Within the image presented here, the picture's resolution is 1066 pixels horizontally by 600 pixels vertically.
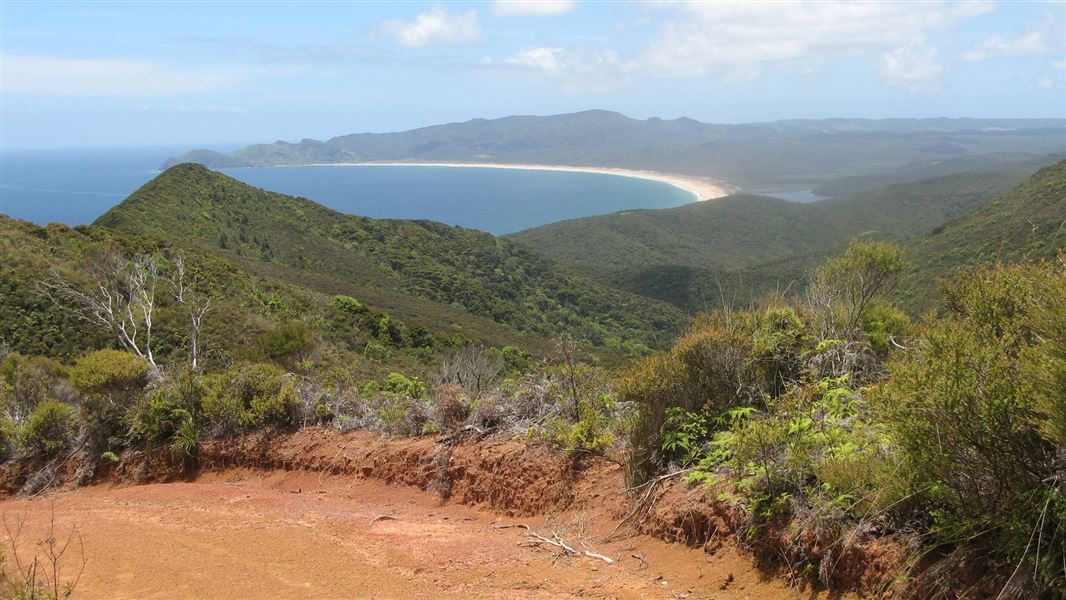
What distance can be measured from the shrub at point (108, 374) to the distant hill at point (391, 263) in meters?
25.7

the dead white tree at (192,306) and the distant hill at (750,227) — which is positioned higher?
the dead white tree at (192,306)

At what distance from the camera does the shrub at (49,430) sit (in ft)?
30.3

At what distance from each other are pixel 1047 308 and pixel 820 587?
1965 millimetres

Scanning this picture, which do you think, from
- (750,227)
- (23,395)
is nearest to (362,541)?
(23,395)

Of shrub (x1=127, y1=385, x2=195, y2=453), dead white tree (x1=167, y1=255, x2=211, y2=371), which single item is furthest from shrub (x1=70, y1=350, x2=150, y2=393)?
dead white tree (x1=167, y1=255, x2=211, y2=371)

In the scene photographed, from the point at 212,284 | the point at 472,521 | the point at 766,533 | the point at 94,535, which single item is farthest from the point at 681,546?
the point at 212,284

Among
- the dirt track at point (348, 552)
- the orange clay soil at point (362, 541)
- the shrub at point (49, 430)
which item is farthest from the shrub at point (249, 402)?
the shrub at point (49, 430)

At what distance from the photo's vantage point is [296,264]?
155 feet

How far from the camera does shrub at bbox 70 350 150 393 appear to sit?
30.7ft

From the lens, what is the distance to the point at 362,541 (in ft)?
19.1

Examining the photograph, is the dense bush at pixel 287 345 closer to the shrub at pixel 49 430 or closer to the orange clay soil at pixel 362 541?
the shrub at pixel 49 430

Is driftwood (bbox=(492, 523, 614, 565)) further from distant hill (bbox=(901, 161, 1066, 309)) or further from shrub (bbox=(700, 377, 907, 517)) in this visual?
distant hill (bbox=(901, 161, 1066, 309))

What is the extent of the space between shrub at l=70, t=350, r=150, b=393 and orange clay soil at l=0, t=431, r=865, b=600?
162 centimetres

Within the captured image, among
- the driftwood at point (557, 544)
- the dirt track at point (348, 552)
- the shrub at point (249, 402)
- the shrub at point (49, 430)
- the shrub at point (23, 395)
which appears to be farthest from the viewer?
the shrub at point (23, 395)
